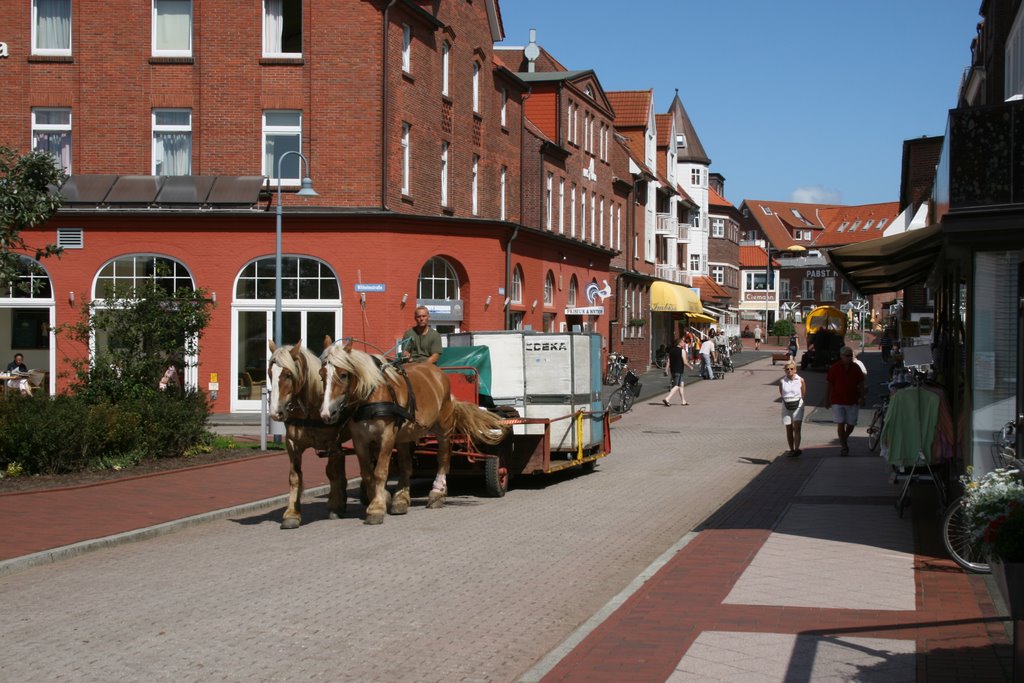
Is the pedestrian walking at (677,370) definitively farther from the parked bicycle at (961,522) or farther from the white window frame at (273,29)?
the parked bicycle at (961,522)

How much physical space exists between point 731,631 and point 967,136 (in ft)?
15.9

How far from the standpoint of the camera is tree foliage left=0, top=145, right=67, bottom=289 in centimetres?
1688

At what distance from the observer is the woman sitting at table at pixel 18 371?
1088 inches

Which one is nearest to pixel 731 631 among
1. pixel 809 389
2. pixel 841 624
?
pixel 841 624

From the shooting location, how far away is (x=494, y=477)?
15562 mm

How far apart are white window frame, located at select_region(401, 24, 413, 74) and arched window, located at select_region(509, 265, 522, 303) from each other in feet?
25.6

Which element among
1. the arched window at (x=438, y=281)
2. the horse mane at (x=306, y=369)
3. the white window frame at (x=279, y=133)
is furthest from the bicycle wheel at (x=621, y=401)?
the horse mane at (x=306, y=369)

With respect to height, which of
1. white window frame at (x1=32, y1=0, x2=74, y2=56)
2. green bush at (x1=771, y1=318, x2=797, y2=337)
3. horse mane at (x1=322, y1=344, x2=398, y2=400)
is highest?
white window frame at (x1=32, y1=0, x2=74, y2=56)

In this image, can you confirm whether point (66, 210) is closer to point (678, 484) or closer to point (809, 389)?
point (678, 484)

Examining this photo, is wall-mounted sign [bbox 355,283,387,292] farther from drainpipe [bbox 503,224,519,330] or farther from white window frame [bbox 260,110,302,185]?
drainpipe [bbox 503,224,519,330]

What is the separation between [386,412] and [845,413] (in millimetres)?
11877

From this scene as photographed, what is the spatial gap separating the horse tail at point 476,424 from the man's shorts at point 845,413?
9017 millimetres

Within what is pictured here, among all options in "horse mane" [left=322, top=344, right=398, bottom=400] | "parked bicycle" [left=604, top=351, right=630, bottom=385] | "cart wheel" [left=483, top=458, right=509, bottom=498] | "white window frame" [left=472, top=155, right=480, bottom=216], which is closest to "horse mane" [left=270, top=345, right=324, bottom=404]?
"horse mane" [left=322, top=344, right=398, bottom=400]

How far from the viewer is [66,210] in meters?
30.7
